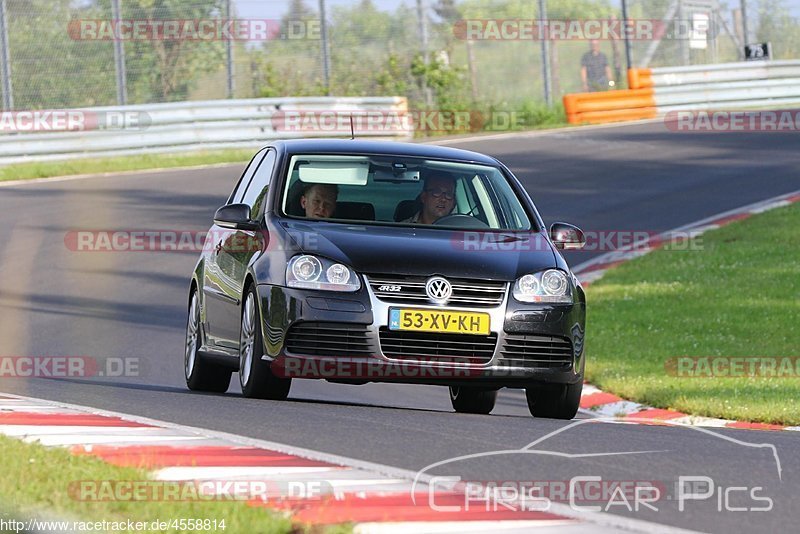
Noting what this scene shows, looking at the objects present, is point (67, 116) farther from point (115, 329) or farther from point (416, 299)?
point (416, 299)

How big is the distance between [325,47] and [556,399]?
22.5m

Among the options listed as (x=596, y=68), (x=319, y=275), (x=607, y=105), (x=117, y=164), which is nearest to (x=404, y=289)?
(x=319, y=275)

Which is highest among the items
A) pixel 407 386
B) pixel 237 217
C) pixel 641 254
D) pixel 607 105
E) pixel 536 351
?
pixel 237 217

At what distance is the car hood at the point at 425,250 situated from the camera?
835cm

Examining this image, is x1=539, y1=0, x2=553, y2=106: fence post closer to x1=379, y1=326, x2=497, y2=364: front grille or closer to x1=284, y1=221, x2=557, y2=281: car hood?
x1=284, y1=221, x2=557, y2=281: car hood

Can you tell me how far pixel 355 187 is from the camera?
31.7 ft

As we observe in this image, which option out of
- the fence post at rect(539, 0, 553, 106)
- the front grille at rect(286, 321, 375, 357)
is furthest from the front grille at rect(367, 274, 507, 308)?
the fence post at rect(539, 0, 553, 106)

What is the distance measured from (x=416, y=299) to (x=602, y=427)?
1.18 meters

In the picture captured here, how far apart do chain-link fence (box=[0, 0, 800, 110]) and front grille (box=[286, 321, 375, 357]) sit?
19.0 metres

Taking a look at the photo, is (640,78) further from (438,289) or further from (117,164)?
(438,289)

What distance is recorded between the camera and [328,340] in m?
8.30

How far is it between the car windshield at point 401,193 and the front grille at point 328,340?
1068 mm

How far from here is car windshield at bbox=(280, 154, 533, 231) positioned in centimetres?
931

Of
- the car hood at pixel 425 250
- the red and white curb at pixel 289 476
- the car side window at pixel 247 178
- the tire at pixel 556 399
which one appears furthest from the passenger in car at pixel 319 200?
the red and white curb at pixel 289 476
